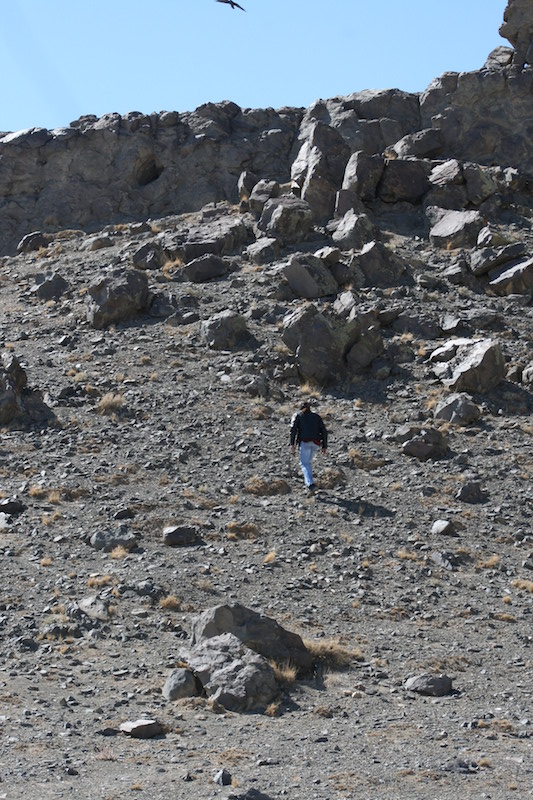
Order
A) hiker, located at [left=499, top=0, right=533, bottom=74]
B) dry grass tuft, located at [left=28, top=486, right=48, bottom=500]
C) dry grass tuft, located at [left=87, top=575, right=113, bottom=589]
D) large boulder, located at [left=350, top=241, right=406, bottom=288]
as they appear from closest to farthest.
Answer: dry grass tuft, located at [left=87, top=575, right=113, bottom=589] → dry grass tuft, located at [left=28, top=486, right=48, bottom=500] → large boulder, located at [left=350, top=241, right=406, bottom=288] → hiker, located at [left=499, top=0, right=533, bottom=74]

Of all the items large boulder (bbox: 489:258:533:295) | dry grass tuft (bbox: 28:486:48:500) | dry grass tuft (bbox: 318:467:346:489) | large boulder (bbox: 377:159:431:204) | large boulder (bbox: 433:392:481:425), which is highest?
large boulder (bbox: 377:159:431:204)

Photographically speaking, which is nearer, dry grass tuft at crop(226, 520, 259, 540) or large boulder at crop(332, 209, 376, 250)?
dry grass tuft at crop(226, 520, 259, 540)

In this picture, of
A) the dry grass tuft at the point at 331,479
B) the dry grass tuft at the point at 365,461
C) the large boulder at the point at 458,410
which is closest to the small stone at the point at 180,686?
the dry grass tuft at the point at 331,479

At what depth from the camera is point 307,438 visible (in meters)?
18.1

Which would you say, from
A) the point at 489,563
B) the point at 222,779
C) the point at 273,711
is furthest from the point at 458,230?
the point at 222,779

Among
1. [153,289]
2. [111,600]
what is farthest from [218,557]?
[153,289]

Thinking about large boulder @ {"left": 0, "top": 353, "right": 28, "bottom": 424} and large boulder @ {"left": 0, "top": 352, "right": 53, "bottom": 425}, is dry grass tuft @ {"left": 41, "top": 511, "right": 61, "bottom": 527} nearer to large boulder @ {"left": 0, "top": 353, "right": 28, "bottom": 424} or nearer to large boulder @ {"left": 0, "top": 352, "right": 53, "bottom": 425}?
large boulder @ {"left": 0, "top": 352, "right": 53, "bottom": 425}

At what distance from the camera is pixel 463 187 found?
33.5 meters

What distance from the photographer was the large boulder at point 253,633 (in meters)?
11.1

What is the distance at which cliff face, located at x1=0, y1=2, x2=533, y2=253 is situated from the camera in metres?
37.8

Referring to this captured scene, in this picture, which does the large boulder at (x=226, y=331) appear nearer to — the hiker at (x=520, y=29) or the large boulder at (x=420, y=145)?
the large boulder at (x=420, y=145)

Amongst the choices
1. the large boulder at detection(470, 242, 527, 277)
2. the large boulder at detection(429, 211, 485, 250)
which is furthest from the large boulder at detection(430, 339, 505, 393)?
the large boulder at detection(429, 211, 485, 250)

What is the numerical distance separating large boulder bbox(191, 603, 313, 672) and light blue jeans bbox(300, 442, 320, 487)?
257 inches

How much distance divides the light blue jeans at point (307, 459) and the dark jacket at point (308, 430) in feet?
0.38
